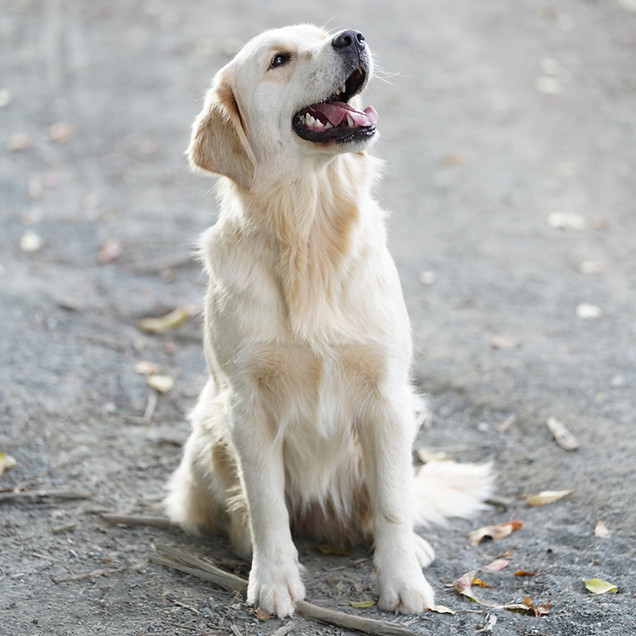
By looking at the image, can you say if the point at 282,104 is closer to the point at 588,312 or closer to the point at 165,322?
the point at 165,322

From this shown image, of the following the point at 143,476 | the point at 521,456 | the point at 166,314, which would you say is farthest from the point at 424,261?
the point at 143,476

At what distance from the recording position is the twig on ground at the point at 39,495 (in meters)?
3.82

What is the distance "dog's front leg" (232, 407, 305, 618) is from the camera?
3.10 meters

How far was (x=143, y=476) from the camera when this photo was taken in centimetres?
416

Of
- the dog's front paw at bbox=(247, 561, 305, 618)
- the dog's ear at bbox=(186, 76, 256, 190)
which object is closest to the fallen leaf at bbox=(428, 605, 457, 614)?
the dog's front paw at bbox=(247, 561, 305, 618)

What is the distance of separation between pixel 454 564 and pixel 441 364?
64.5 inches

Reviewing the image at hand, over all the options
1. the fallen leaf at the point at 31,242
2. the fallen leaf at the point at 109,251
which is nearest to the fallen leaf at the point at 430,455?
the fallen leaf at the point at 109,251

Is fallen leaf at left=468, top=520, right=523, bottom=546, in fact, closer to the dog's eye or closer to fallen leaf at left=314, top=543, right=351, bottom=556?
fallen leaf at left=314, top=543, right=351, bottom=556

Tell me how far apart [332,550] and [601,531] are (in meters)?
1.05

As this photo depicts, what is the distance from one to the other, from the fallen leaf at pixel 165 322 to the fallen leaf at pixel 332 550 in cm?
221

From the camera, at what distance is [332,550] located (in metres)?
3.53

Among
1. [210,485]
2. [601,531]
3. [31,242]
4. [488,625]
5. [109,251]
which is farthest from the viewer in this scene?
[31,242]

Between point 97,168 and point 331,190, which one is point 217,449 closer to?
point 331,190

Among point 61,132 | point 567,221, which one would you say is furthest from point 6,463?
point 61,132
